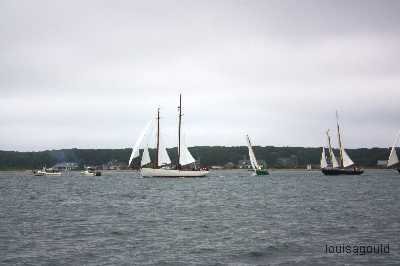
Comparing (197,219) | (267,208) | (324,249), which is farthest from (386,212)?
(324,249)

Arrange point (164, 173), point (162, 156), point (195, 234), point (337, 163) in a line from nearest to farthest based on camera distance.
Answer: point (195, 234)
point (162, 156)
point (164, 173)
point (337, 163)

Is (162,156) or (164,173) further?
(164,173)

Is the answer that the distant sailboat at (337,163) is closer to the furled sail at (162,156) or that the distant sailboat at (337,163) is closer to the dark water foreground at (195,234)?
the furled sail at (162,156)

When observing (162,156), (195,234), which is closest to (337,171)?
(162,156)

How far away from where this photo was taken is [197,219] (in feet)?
125

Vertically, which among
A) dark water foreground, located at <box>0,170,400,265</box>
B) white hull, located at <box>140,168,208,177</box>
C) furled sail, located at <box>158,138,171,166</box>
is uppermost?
furled sail, located at <box>158,138,171,166</box>

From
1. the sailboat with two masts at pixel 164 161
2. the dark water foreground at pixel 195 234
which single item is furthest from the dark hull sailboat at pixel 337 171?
the dark water foreground at pixel 195 234

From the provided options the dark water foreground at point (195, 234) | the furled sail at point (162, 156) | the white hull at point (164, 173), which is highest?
the furled sail at point (162, 156)

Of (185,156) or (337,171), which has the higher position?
(185,156)

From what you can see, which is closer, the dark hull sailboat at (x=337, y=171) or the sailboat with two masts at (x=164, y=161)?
the sailboat with two masts at (x=164, y=161)

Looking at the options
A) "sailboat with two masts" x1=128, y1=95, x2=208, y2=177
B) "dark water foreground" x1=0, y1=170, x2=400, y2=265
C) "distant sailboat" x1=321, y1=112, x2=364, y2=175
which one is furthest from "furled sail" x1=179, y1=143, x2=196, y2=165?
"dark water foreground" x1=0, y1=170, x2=400, y2=265

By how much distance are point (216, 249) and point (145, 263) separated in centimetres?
428

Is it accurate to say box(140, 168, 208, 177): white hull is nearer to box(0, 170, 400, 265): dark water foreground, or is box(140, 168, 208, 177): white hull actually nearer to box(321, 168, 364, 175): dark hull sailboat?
box(321, 168, 364, 175): dark hull sailboat

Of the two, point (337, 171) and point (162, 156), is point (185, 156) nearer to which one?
point (162, 156)
